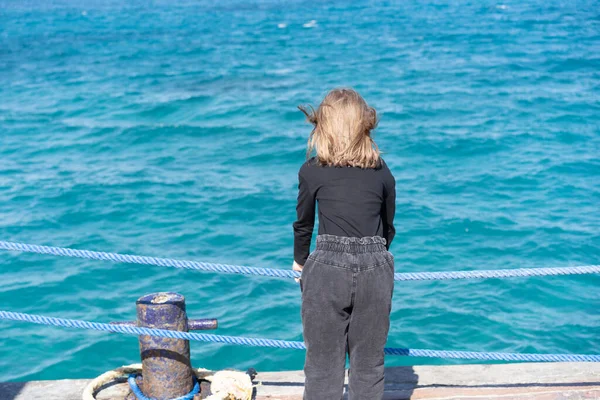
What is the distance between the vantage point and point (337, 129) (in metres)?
3.10

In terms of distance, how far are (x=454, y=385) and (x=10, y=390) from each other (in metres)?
2.60

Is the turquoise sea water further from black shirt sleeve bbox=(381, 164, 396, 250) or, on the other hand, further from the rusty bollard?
black shirt sleeve bbox=(381, 164, 396, 250)

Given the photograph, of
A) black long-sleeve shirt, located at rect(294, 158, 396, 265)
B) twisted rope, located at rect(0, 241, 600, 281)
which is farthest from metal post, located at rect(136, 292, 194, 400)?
black long-sleeve shirt, located at rect(294, 158, 396, 265)

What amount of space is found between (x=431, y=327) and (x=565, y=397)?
12.5 ft

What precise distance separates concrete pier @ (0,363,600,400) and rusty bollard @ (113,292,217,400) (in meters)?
0.32

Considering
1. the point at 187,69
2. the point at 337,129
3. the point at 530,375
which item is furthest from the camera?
the point at 187,69

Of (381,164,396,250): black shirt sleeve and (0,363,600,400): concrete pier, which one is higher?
(381,164,396,250): black shirt sleeve

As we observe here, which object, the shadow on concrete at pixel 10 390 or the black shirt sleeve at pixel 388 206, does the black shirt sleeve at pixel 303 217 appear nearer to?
the black shirt sleeve at pixel 388 206

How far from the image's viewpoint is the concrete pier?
4.04m

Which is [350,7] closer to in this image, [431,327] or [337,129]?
[431,327]

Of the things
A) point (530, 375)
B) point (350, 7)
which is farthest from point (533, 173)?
point (350, 7)

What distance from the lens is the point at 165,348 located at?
12.9 ft

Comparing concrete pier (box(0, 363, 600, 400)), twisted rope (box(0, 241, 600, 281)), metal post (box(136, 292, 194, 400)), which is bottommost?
concrete pier (box(0, 363, 600, 400))

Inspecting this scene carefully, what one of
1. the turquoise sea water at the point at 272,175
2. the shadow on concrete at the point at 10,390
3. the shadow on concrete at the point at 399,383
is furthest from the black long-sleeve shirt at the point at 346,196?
the turquoise sea water at the point at 272,175
